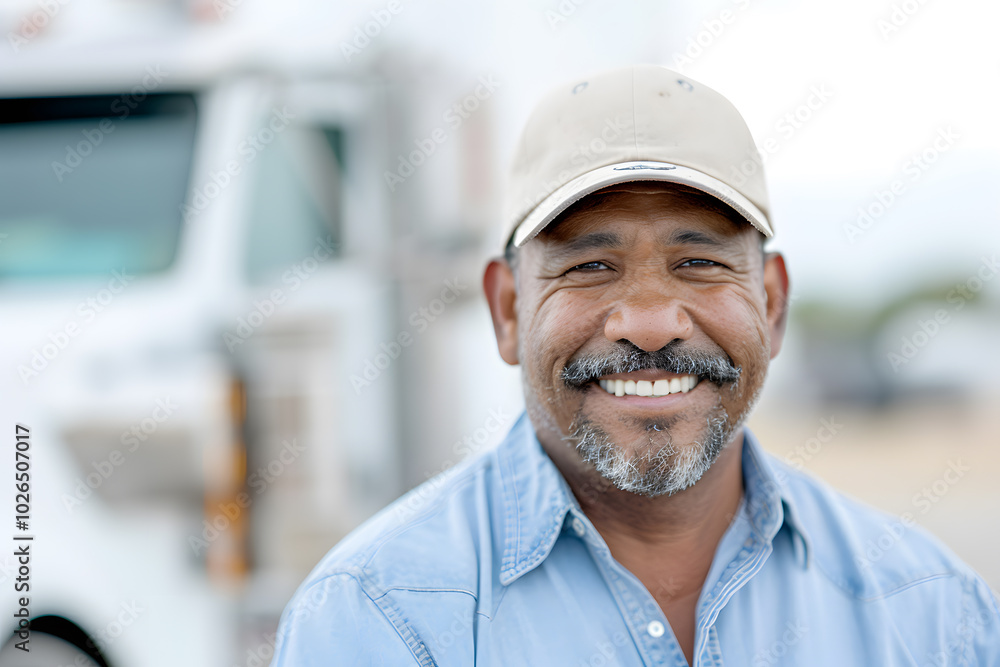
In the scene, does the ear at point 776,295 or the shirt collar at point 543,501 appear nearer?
the shirt collar at point 543,501

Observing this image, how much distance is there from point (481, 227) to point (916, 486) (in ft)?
A: 23.3

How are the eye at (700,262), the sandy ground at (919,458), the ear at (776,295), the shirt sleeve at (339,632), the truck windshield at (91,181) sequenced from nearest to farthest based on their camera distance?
the shirt sleeve at (339,632)
the eye at (700,262)
the ear at (776,295)
the truck windshield at (91,181)
the sandy ground at (919,458)

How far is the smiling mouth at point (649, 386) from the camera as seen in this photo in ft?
5.12

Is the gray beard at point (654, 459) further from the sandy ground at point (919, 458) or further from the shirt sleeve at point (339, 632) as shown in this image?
the sandy ground at point (919, 458)

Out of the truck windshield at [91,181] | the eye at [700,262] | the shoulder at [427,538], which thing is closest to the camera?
the shoulder at [427,538]

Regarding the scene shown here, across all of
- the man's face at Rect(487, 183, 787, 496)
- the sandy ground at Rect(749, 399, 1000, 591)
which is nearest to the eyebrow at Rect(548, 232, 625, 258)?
the man's face at Rect(487, 183, 787, 496)

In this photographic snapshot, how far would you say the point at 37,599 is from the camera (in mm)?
2803

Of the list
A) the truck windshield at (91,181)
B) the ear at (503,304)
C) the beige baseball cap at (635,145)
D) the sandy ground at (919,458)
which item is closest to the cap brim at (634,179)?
the beige baseball cap at (635,145)

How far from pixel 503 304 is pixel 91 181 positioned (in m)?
2.09

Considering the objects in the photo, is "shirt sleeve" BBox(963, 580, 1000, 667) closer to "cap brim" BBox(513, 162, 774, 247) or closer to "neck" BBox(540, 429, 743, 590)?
"neck" BBox(540, 429, 743, 590)

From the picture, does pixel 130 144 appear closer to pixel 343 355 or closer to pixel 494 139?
pixel 343 355

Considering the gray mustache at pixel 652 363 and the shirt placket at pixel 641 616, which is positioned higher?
Answer: the gray mustache at pixel 652 363

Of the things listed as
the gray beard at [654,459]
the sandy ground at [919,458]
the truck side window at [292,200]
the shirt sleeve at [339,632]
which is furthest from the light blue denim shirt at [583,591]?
the sandy ground at [919,458]

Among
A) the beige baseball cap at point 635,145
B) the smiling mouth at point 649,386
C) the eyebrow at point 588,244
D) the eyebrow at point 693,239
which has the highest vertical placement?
the beige baseball cap at point 635,145
